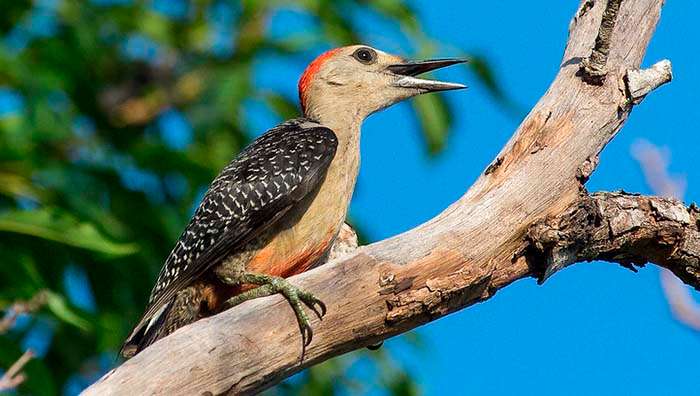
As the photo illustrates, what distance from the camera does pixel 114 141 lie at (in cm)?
939

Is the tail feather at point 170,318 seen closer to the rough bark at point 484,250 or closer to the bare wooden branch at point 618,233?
the rough bark at point 484,250

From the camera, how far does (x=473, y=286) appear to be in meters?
6.00

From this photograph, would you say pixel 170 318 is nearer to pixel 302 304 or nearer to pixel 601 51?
pixel 302 304

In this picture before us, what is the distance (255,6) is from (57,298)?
289 cm

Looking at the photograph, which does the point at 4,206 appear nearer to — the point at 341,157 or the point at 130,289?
the point at 130,289

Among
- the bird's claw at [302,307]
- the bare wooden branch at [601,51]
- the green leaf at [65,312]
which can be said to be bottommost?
the green leaf at [65,312]

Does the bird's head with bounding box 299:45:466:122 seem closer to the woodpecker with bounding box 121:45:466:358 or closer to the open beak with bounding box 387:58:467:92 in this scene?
the open beak with bounding box 387:58:467:92

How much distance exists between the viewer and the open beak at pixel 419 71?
7.62 metres

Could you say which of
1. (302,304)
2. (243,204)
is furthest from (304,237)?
(302,304)

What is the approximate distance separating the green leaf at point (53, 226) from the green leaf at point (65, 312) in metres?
0.36

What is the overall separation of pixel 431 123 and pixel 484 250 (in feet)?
11.5

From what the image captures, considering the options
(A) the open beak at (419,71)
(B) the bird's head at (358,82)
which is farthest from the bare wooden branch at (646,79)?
(B) the bird's head at (358,82)

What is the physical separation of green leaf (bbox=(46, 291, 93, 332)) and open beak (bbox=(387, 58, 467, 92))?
2174 millimetres

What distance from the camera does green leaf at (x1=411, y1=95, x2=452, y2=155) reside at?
31.0ft
